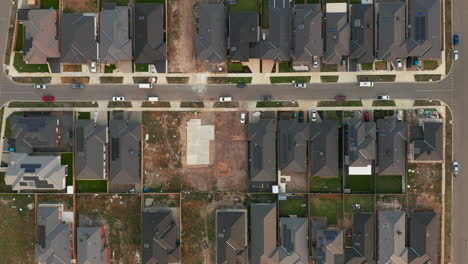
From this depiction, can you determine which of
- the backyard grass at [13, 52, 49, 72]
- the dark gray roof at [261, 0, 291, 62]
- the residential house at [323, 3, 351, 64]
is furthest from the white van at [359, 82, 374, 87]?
the backyard grass at [13, 52, 49, 72]

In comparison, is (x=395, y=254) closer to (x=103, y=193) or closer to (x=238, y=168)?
(x=238, y=168)

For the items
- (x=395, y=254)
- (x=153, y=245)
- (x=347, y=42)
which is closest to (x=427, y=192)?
(x=395, y=254)

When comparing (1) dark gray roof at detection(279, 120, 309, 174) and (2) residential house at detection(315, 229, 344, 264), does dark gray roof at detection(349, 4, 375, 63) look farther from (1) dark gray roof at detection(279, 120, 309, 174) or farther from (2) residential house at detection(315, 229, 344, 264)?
(2) residential house at detection(315, 229, 344, 264)

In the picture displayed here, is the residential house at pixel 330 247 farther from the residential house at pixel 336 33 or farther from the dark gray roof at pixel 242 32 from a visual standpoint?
the dark gray roof at pixel 242 32

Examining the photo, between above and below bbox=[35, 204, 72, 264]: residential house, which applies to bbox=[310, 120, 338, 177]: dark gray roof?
above

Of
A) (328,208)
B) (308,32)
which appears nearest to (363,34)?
(308,32)

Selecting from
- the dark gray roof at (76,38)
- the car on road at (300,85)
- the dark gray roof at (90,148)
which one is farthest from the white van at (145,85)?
the car on road at (300,85)
